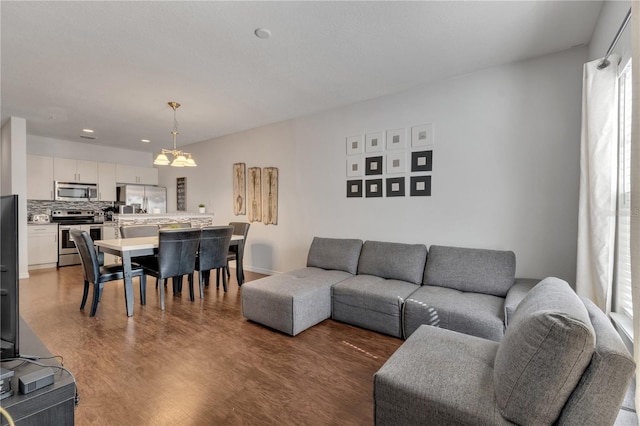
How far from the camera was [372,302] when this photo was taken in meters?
2.79

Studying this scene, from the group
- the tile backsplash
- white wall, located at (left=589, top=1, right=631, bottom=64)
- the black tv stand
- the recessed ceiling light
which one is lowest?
the black tv stand

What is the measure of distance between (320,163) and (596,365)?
12.1 ft

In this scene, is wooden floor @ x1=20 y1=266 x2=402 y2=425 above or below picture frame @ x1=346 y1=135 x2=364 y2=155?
below

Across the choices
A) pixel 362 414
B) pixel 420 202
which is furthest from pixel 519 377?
pixel 420 202

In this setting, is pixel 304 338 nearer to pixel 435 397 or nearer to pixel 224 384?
pixel 224 384

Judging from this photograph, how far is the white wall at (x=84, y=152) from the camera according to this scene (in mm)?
5758

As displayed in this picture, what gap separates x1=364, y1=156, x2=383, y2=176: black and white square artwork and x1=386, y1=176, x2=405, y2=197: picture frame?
0.64ft

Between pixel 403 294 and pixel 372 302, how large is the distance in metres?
0.30

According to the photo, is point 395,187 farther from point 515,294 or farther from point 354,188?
point 515,294

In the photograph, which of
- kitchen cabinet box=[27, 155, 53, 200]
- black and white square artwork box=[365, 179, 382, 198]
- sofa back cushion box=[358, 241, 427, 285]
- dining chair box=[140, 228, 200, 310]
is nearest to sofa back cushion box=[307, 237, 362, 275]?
sofa back cushion box=[358, 241, 427, 285]

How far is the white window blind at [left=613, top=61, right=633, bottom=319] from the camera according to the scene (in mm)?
1870

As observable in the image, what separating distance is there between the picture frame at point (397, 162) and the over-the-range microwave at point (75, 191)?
629 centimetres

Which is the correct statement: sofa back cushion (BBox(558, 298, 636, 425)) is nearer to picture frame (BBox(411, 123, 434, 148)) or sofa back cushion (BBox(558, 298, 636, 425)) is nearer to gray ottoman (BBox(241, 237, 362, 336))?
gray ottoman (BBox(241, 237, 362, 336))

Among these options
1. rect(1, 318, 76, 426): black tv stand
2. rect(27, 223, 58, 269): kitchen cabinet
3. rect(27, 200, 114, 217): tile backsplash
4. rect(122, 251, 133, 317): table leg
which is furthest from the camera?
rect(27, 200, 114, 217): tile backsplash
